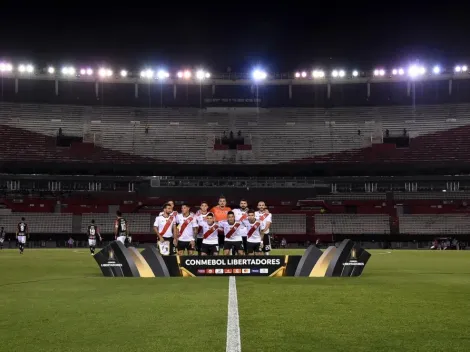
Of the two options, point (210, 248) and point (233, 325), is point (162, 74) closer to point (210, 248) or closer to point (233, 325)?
point (210, 248)

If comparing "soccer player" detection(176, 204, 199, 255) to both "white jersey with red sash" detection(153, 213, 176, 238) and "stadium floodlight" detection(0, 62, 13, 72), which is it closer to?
"white jersey with red sash" detection(153, 213, 176, 238)

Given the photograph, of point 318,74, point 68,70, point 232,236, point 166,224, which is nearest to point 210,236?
point 232,236

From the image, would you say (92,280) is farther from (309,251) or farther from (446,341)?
(446,341)

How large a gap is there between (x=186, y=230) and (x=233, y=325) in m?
10.8

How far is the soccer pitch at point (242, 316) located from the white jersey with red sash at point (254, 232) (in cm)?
422

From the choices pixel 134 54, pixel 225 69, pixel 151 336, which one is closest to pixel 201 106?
pixel 225 69

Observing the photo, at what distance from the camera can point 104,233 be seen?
157ft

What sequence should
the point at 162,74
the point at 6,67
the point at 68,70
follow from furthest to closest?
the point at 162,74, the point at 68,70, the point at 6,67

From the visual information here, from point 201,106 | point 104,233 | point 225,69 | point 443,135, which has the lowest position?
point 104,233

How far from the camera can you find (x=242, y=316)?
7.58m

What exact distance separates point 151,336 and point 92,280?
835 centimetres

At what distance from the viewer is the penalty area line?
18.1ft

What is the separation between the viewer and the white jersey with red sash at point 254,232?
16938 mm

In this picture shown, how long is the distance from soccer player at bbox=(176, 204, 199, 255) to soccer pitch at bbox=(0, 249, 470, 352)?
180 inches
